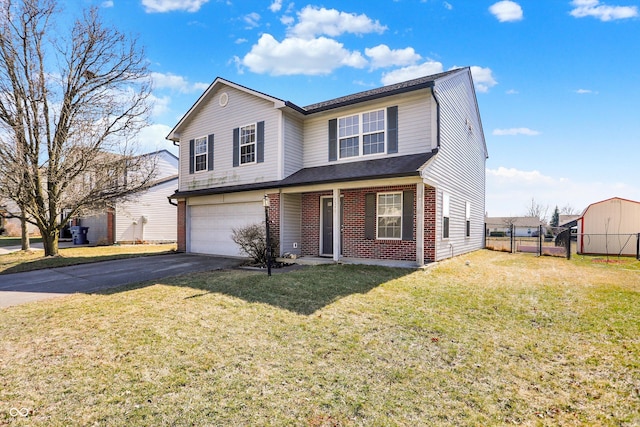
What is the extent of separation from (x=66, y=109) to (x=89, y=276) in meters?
8.65

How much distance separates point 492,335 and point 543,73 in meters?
12.4

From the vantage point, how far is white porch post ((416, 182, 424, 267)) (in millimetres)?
8922

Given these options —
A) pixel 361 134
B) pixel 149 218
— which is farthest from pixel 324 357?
pixel 149 218

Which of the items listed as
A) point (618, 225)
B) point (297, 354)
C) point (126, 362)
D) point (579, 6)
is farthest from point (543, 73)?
point (126, 362)

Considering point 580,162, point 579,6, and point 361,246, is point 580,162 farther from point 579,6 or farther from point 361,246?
point 361,246

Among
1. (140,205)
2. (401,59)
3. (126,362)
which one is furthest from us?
(140,205)

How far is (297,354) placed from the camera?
3891 millimetres

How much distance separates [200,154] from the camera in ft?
47.6

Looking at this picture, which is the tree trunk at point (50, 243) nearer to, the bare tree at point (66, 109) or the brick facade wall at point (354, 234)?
the bare tree at point (66, 109)

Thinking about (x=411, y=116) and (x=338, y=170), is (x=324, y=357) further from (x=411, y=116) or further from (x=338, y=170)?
(x=411, y=116)

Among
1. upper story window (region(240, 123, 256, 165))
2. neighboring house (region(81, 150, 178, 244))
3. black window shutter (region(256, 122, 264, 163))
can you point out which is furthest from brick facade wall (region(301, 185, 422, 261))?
neighboring house (region(81, 150, 178, 244))

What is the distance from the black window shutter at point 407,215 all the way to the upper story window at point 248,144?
624 centimetres

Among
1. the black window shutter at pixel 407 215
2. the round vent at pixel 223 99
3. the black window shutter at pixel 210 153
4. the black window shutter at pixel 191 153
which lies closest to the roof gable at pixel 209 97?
the round vent at pixel 223 99

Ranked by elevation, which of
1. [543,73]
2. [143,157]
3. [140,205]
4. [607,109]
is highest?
[543,73]
